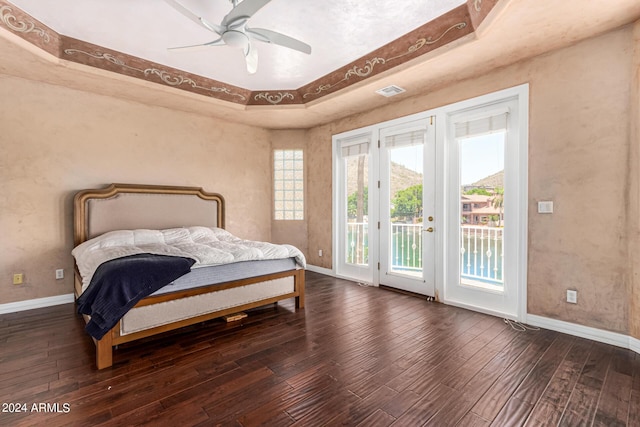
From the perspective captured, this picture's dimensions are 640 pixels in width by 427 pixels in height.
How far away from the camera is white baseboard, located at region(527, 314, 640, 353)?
237 centimetres

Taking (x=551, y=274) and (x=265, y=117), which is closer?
(x=551, y=274)

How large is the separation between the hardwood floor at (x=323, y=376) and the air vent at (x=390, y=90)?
2772 millimetres

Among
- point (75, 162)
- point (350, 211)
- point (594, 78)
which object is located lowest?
point (350, 211)

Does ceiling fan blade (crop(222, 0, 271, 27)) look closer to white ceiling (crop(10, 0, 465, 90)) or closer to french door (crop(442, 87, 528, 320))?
white ceiling (crop(10, 0, 465, 90))

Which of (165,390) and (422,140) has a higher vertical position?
(422,140)

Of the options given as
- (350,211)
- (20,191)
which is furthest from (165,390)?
(350,211)

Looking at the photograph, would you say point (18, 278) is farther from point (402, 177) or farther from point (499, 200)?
point (499, 200)

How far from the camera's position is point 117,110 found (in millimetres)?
3965

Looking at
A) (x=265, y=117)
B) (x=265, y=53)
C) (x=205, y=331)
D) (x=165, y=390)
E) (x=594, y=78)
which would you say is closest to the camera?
(x=165, y=390)

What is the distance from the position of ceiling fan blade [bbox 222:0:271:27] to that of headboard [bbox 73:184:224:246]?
2.77 m

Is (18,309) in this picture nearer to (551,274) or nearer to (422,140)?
(422,140)

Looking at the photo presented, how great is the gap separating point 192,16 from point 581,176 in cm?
352

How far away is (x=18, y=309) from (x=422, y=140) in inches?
209

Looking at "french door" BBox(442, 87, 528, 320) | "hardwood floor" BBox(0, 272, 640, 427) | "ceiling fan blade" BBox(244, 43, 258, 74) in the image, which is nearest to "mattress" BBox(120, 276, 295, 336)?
"hardwood floor" BBox(0, 272, 640, 427)
